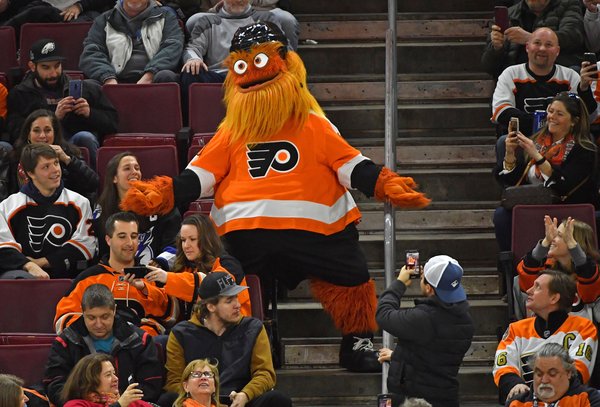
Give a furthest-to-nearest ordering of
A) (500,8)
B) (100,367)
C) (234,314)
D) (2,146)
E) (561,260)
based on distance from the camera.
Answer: (500,8)
(2,146)
(561,260)
(234,314)
(100,367)

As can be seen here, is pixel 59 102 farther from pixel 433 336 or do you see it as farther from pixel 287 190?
pixel 433 336

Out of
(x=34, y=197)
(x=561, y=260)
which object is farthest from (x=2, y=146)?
(x=561, y=260)

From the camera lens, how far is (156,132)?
879 cm

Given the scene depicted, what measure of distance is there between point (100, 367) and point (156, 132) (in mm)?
2715

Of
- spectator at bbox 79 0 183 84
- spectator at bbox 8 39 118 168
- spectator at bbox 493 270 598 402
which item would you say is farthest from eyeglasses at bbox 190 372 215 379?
spectator at bbox 79 0 183 84

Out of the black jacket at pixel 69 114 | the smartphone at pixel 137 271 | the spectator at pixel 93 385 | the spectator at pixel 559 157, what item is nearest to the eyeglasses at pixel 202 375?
the spectator at pixel 93 385

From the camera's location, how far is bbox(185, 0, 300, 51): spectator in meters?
9.09

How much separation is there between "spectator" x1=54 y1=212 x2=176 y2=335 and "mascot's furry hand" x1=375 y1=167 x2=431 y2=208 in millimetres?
1170

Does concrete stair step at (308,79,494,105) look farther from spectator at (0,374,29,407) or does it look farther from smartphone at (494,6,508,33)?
spectator at (0,374,29,407)

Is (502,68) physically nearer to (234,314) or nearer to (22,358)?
(234,314)

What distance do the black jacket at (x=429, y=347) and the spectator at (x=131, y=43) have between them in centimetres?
332

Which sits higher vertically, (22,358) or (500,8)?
(500,8)

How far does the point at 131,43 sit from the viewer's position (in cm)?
928

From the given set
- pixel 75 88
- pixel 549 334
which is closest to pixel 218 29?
pixel 75 88
